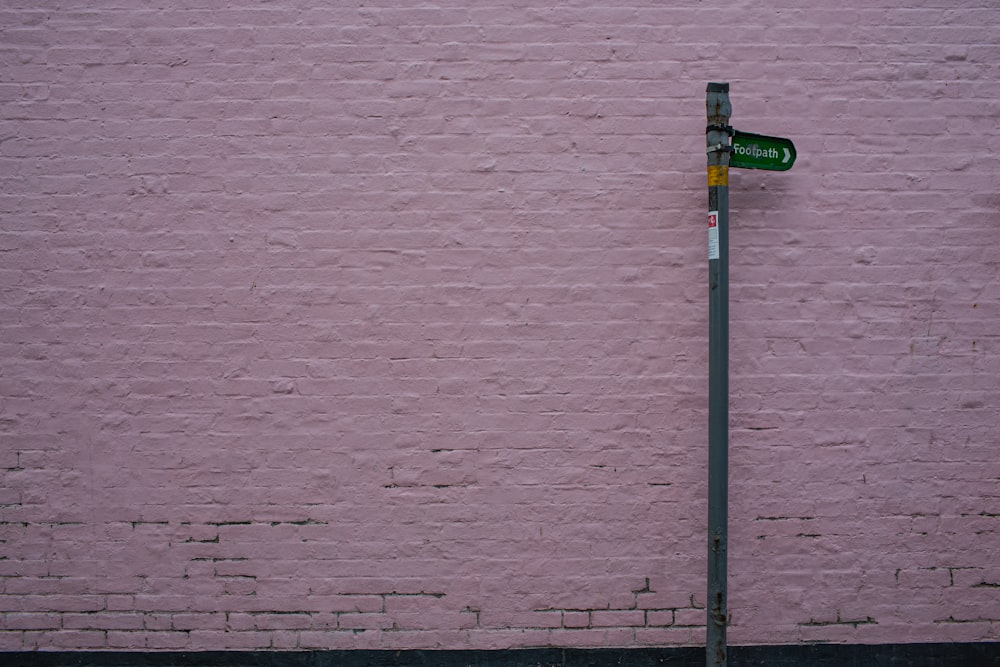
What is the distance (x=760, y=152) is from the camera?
3.24 meters

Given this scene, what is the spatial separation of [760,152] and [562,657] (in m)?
2.73

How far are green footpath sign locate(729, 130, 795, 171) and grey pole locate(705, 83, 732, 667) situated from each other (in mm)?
68

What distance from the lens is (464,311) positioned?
138 inches

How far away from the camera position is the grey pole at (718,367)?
3.14 metres

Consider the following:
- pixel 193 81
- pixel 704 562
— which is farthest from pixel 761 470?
pixel 193 81

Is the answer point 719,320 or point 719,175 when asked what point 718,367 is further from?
point 719,175

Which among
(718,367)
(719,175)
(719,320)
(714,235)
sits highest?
(719,175)

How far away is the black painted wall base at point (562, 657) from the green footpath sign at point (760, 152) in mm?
2478

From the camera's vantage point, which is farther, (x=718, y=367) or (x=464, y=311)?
(x=464, y=311)

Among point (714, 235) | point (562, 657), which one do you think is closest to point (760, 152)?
point (714, 235)

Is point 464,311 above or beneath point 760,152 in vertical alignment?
beneath

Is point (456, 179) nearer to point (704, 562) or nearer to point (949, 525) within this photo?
point (704, 562)

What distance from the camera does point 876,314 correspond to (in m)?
3.53

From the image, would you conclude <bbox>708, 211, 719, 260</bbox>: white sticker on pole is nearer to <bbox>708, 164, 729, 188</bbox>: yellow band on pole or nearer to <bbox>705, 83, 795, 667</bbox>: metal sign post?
<bbox>705, 83, 795, 667</bbox>: metal sign post
